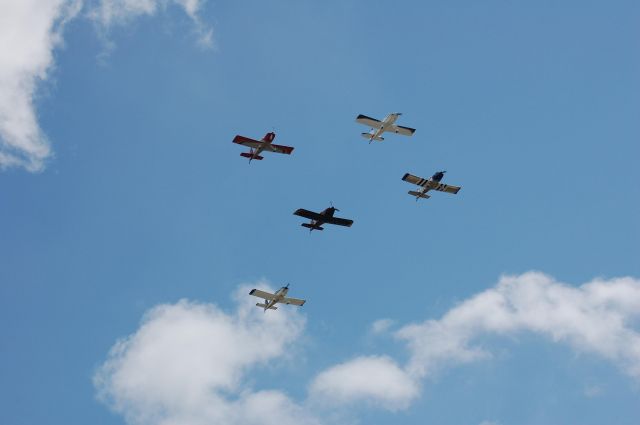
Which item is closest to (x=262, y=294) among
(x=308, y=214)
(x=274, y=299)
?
(x=274, y=299)

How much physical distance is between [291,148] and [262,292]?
54.9ft

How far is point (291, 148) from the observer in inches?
3194

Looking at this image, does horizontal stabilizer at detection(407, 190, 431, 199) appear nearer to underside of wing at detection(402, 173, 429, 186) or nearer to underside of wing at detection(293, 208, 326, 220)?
underside of wing at detection(402, 173, 429, 186)

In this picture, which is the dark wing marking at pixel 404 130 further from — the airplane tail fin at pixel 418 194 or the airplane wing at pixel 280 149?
the airplane wing at pixel 280 149

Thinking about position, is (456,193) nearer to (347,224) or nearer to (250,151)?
(347,224)

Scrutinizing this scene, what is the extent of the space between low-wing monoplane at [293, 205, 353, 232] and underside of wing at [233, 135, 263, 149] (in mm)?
7983

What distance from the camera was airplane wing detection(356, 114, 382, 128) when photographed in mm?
80188

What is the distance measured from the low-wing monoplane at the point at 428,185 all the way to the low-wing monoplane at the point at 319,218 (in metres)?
7.49

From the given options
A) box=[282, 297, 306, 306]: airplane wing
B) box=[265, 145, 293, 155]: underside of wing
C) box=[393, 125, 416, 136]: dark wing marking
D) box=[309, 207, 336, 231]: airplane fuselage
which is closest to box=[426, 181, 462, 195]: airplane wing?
box=[393, 125, 416, 136]: dark wing marking

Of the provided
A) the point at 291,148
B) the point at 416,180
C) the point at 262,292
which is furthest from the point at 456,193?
the point at 262,292

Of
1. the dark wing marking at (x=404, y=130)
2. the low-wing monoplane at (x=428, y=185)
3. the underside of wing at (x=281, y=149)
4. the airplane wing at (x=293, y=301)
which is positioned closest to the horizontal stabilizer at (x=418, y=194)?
the low-wing monoplane at (x=428, y=185)

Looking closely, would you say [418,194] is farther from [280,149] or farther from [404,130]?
[280,149]

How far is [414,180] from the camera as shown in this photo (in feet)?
266

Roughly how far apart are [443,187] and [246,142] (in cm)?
2039
